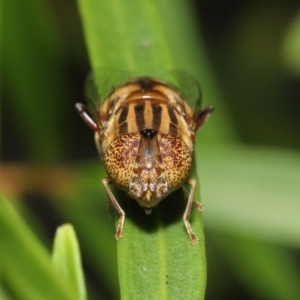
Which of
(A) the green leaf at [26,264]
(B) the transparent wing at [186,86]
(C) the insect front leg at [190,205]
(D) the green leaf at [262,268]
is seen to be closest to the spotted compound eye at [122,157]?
(C) the insect front leg at [190,205]

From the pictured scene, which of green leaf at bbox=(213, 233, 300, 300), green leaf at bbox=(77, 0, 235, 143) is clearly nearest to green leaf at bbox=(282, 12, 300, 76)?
green leaf at bbox=(77, 0, 235, 143)

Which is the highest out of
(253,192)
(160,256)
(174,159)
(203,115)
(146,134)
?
(203,115)

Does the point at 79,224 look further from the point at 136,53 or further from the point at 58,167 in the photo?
the point at 136,53

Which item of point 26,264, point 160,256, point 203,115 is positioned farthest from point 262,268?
point 26,264

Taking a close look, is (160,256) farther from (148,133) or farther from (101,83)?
(101,83)

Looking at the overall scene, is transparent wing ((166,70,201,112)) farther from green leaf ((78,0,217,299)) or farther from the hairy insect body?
the hairy insect body

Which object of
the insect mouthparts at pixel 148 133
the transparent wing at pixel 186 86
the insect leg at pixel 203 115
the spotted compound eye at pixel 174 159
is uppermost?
the transparent wing at pixel 186 86

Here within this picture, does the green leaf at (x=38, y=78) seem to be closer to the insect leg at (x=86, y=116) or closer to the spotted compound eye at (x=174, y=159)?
the insect leg at (x=86, y=116)
